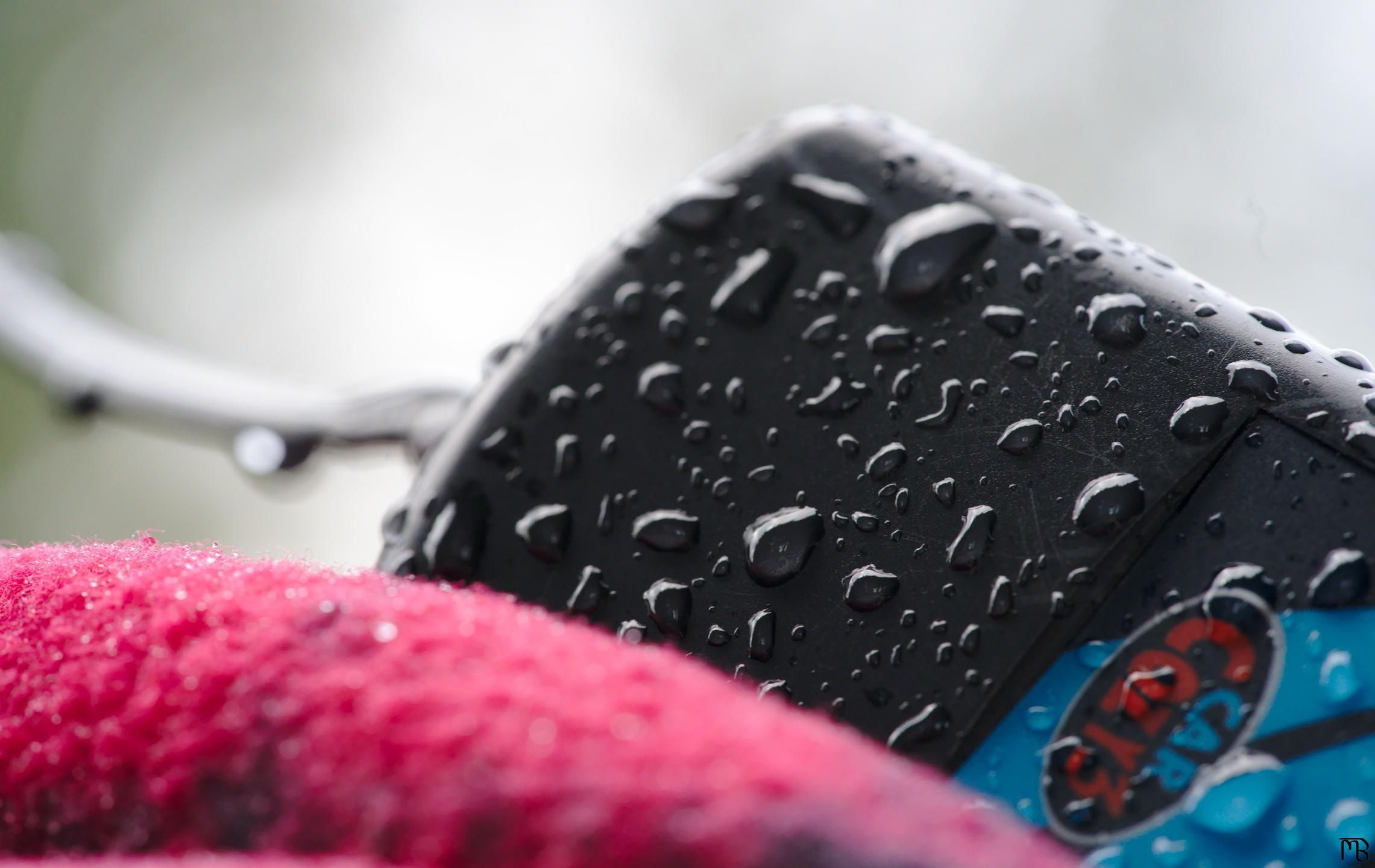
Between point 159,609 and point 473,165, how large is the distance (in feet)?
6.64

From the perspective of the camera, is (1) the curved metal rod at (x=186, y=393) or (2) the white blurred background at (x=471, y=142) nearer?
(1) the curved metal rod at (x=186, y=393)

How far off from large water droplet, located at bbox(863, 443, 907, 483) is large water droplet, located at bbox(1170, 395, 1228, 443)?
0.31ft

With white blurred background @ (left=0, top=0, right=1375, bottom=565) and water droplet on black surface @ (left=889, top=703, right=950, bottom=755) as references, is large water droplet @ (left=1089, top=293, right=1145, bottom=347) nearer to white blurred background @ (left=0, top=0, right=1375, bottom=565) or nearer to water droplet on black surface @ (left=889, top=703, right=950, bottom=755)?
water droplet on black surface @ (left=889, top=703, right=950, bottom=755)

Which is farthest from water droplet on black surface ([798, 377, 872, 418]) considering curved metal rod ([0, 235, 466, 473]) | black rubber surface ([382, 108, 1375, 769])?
curved metal rod ([0, 235, 466, 473])

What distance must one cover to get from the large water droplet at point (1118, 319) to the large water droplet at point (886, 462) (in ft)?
0.27

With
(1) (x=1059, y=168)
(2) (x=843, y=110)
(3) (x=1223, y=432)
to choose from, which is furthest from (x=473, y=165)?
(3) (x=1223, y=432)

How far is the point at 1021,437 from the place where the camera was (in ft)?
1.23

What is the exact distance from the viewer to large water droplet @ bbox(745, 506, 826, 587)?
1.27 ft

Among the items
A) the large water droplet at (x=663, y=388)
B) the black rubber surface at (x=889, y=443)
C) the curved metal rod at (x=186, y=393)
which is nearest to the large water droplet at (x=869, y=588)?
the black rubber surface at (x=889, y=443)

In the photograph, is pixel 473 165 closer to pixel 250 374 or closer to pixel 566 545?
pixel 250 374

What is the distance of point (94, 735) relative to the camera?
9.6 inches

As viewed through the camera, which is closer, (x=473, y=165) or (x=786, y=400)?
(x=786, y=400)

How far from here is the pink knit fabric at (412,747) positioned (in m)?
0.17

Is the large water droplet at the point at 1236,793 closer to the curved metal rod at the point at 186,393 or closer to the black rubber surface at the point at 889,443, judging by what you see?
the black rubber surface at the point at 889,443
